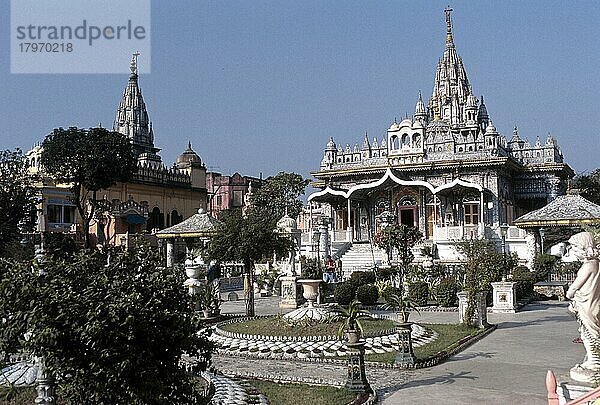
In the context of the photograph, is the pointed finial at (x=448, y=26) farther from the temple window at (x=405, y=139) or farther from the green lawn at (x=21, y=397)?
the green lawn at (x=21, y=397)

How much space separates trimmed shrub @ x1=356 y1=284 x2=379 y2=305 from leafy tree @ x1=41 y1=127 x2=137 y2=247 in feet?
76.7

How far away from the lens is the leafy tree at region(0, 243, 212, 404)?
642 centimetres

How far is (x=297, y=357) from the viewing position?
1403 cm

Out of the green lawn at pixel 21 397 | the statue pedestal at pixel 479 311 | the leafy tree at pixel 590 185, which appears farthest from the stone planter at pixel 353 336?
the leafy tree at pixel 590 185

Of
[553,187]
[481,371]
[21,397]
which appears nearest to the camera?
[21,397]

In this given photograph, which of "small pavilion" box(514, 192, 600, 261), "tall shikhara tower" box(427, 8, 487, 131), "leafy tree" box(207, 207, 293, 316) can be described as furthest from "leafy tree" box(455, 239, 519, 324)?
"tall shikhara tower" box(427, 8, 487, 131)

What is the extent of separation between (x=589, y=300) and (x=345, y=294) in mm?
17168

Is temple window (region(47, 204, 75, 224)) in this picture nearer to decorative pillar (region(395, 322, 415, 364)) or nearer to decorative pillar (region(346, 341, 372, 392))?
decorative pillar (region(395, 322, 415, 364))

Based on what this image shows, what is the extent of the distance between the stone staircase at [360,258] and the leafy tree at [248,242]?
15.9 metres

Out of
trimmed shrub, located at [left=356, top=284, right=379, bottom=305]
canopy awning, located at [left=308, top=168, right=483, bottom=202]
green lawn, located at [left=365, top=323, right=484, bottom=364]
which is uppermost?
canopy awning, located at [left=308, top=168, right=483, bottom=202]

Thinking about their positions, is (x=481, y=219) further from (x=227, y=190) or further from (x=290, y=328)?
(x=227, y=190)

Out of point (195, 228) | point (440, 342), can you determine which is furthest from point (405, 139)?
point (440, 342)

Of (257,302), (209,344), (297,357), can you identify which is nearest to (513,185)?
(257,302)

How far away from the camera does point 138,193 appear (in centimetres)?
5241
